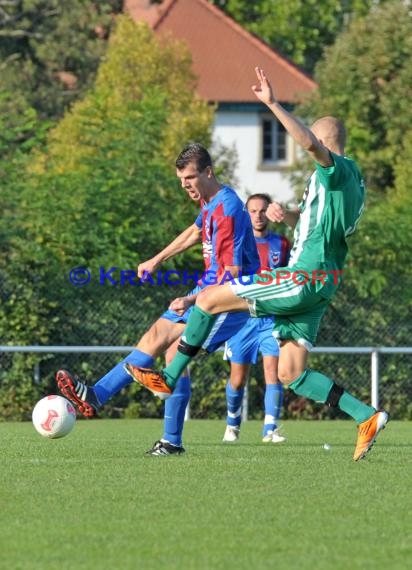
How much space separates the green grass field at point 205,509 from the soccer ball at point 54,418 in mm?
188

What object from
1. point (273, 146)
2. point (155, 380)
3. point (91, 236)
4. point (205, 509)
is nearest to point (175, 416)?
point (155, 380)

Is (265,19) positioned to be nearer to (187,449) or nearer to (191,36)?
(191,36)

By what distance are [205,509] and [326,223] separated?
2.70m

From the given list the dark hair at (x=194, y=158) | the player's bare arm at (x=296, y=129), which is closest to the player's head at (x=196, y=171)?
the dark hair at (x=194, y=158)

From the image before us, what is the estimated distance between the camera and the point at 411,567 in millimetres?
5750

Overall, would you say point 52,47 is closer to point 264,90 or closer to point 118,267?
point 118,267

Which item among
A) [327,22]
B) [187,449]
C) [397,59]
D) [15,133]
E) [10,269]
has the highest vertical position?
[327,22]

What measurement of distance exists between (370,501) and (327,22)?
53581 mm

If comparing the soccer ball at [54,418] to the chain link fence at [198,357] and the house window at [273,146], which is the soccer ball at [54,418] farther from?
the house window at [273,146]

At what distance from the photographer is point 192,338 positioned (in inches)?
377

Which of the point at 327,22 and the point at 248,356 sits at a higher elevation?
the point at 327,22

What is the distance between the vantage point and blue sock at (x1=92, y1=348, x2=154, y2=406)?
399 inches

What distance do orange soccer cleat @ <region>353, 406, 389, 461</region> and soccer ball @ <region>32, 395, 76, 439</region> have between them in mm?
2045

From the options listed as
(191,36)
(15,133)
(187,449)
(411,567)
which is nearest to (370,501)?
(411,567)
